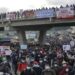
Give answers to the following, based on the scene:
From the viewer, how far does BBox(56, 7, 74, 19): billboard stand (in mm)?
52094

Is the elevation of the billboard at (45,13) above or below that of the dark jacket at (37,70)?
below

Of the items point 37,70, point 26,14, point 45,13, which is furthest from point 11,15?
point 37,70

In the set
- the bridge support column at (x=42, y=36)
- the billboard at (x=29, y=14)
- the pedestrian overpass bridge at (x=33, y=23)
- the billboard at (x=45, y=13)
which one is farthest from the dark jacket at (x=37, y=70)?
the bridge support column at (x=42, y=36)

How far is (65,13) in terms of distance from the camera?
5294 cm

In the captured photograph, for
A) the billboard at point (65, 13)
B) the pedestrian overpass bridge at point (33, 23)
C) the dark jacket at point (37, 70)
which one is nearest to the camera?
the dark jacket at point (37, 70)

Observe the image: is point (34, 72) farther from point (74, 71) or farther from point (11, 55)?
point (11, 55)

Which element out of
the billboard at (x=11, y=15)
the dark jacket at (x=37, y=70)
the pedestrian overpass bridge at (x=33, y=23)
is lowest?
the pedestrian overpass bridge at (x=33, y=23)

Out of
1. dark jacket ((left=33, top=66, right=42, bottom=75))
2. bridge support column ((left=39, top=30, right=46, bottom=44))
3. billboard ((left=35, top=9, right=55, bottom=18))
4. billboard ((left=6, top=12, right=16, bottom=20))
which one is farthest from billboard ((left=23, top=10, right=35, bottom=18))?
dark jacket ((left=33, top=66, right=42, bottom=75))

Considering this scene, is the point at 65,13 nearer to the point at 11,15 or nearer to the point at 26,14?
the point at 26,14

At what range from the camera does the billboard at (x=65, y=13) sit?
52.1 meters

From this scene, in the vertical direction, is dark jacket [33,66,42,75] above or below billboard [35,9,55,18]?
above

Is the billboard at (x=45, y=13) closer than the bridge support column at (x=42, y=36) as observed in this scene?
Yes

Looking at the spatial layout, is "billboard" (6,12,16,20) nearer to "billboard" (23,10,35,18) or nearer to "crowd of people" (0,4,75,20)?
"crowd of people" (0,4,75,20)

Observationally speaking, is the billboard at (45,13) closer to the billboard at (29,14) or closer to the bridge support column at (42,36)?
the billboard at (29,14)
